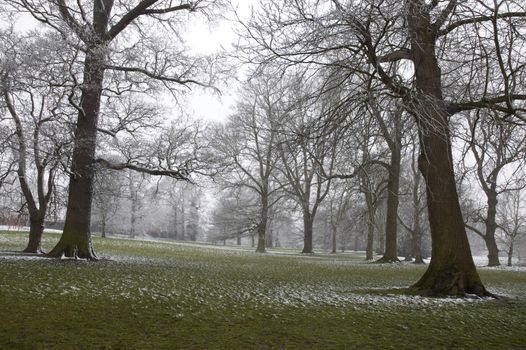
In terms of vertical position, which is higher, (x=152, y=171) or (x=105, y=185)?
(x=152, y=171)

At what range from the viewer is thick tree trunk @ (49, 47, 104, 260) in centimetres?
1241

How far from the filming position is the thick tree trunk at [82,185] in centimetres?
1241

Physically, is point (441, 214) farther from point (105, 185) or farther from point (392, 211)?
point (105, 185)

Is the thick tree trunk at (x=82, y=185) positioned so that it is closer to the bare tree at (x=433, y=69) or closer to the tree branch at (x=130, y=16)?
the tree branch at (x=130, y=16)

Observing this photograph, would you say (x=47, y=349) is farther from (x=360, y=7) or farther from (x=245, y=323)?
(x=360, y=7)

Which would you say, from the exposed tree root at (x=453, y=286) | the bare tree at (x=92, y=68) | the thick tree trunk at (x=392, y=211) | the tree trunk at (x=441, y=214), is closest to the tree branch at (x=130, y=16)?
the bare tree at (x=92, y=68)

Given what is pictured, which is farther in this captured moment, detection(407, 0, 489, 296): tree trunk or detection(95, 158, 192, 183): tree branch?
detection(95, 158, 192, 183): tree branch

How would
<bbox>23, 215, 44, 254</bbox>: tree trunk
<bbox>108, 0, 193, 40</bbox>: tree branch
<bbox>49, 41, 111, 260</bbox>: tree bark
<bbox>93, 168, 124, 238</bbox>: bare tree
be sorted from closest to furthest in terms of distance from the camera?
<bbox>49, 41, 111, 260</bbox>: tree bark
<bbox>23, 215, 44, 254</bbox>: tree trunk
<bbox>108, 0, 193, 40</bbox>: tree branch
<bbox>93, 168, 124, 238</bbox>: bare tree

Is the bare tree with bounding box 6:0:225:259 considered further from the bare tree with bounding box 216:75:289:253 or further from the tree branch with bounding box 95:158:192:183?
the bare tree with bounding box 216:75:289:253

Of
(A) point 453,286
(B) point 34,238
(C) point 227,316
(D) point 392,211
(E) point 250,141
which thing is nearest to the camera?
(C) point 227,316

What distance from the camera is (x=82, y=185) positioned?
1290 centimetres

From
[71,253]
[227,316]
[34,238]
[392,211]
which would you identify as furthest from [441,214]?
[392,211]

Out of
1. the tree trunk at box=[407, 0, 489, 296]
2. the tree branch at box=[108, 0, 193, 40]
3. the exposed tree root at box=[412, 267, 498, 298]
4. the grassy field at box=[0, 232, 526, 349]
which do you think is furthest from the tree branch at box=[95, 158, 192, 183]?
the exposed tree root at box=[412, 267, 498, 298]

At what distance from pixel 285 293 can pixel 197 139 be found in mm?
9311
